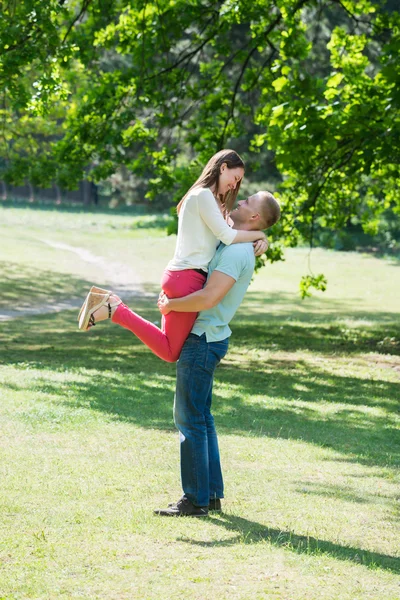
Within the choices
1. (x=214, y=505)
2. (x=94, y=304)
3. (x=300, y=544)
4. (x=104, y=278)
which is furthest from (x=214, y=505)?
(x=104, y=278)

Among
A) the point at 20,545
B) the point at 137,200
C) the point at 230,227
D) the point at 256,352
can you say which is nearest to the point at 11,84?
the point at 256,352

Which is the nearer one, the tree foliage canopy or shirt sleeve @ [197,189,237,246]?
shirt sleeve @ [197,189,237,246]

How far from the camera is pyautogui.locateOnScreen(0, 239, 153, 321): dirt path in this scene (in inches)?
792

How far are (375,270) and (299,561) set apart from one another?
30.8m

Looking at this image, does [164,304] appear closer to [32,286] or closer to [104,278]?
[32,286]

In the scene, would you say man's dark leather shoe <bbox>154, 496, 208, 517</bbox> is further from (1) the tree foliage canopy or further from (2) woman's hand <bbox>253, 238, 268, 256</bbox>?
(1) the tree foliage canopy

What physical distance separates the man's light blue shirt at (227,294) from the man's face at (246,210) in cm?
17

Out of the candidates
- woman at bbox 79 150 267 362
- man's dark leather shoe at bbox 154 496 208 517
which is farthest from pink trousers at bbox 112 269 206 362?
man's dark leather shoe at bbox 154 496 208 517

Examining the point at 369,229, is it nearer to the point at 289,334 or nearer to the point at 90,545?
the point at 289,334

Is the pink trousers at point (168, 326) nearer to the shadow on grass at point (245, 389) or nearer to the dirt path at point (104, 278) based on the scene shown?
the shadow on grass at point (245, 389)

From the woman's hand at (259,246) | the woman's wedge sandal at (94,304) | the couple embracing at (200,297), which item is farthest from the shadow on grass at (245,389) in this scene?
the woman's wedge sandal at (94,304)

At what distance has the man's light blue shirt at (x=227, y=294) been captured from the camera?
203 inches

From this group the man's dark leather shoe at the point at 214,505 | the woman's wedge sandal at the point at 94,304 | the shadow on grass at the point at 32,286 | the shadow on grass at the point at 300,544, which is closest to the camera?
the shadow on grass at the point at 300,544

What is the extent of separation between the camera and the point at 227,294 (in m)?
5.26
